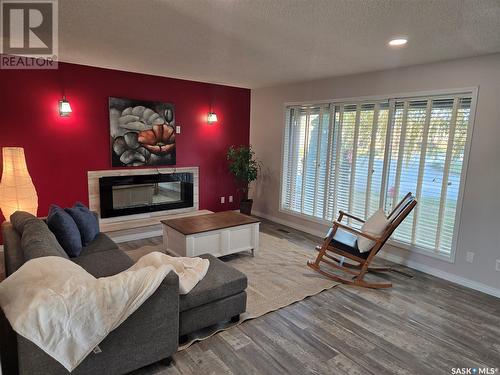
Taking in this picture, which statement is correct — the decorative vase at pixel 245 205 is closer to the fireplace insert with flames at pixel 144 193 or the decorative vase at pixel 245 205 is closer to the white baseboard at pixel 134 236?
the fireplace insert with flames at pixel 144 193

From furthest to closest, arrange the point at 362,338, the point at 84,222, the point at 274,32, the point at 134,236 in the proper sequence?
the point at 134,236 < the point at 84,222 < the point at 274,32 < the point at 362,338

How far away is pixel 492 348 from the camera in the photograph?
234 centimetres

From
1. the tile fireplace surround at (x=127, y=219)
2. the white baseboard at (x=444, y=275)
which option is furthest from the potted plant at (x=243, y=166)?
the white baseboard at (x=444, y=275)

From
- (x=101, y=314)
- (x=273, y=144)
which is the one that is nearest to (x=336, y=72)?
(x=273, y=144)

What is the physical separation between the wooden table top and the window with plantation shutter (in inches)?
58.3

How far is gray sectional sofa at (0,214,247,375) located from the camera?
1.58 m

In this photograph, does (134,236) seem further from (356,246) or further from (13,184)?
(356,246)

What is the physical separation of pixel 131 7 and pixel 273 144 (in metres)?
3.55

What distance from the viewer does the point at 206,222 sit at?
374 cm

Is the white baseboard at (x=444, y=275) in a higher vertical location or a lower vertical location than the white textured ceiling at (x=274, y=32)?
lower

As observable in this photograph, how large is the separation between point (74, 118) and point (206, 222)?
7.30 ft

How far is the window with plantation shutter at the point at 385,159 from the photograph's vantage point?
134 inches

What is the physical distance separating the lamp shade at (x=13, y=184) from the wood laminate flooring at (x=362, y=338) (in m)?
2.48

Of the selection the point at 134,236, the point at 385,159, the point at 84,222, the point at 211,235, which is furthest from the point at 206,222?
the point at 385,159
